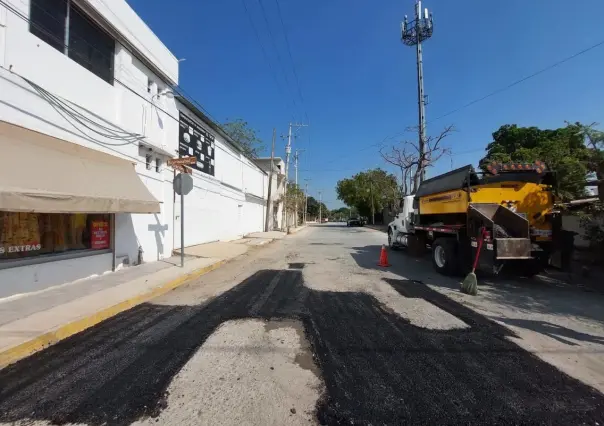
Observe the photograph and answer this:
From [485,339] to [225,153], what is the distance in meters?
19.5

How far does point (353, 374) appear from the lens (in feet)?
12.4

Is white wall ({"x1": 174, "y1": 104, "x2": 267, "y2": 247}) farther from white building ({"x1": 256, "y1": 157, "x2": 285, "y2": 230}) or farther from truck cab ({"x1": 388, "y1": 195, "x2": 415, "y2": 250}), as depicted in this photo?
truck cab ({"x1": 388, "y1": 195, "x2": 415, "y2": 250})

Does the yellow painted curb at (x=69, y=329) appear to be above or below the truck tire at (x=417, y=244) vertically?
below

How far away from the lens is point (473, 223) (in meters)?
8.81

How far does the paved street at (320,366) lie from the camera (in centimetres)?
309

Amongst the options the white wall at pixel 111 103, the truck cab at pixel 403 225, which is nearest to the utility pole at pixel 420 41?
the truck cab at pixel 403 225

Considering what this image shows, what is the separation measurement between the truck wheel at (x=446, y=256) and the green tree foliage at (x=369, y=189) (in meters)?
36.7

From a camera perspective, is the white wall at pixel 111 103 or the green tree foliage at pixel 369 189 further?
the green tree foliage at pixel 369 189

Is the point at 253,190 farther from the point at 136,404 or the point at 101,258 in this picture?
the point at 136,404

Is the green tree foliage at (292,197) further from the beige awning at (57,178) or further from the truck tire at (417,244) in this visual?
the beige awning at (57,178)

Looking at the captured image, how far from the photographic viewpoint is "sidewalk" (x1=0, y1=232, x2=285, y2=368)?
466cm

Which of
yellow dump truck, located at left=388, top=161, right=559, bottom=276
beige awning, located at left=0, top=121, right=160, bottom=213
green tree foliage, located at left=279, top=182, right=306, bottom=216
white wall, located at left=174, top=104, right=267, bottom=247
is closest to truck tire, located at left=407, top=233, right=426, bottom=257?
yellow dump truck, located at left=388, top=161, right=559, bottom=276

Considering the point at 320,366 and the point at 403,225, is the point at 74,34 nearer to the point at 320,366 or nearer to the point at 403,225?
the point at 320,366

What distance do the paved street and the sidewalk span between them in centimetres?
23
